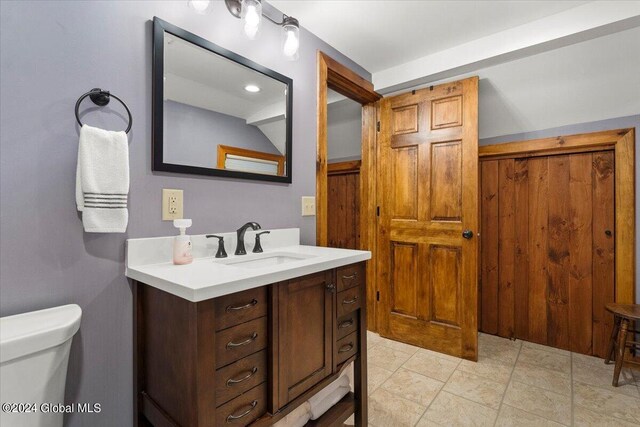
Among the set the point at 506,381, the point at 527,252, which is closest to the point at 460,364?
the point at 506,381

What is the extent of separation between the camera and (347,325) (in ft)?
4.71

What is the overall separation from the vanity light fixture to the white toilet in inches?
52.1

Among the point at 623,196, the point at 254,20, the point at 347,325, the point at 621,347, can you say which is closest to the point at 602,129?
the point at 623,196

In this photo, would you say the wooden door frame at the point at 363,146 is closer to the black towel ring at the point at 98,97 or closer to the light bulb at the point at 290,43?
the light bulb at the point at 290,43

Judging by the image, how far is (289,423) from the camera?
1.23 meters

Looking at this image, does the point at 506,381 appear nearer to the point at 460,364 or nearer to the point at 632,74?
the point at 460,364

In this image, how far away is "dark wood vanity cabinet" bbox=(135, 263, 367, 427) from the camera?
0.88 metres

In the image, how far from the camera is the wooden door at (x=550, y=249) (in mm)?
2369

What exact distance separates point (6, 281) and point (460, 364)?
2573 mm

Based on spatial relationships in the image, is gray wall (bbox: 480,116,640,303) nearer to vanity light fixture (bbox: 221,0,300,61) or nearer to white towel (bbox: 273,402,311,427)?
vanity light fixture (bbox: 221,0,300,61)

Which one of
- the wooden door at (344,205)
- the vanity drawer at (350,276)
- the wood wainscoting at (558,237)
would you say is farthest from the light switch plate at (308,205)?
the wood wainscoting at (558,237)

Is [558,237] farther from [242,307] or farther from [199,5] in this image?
[199,5]

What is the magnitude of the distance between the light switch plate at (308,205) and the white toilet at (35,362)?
3.96 feet

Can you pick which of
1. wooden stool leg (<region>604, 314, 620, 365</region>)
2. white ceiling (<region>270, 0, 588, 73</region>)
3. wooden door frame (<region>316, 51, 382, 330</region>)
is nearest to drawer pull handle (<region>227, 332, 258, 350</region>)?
wooden door frame (<region>316, 51, 382, 330</region>)
